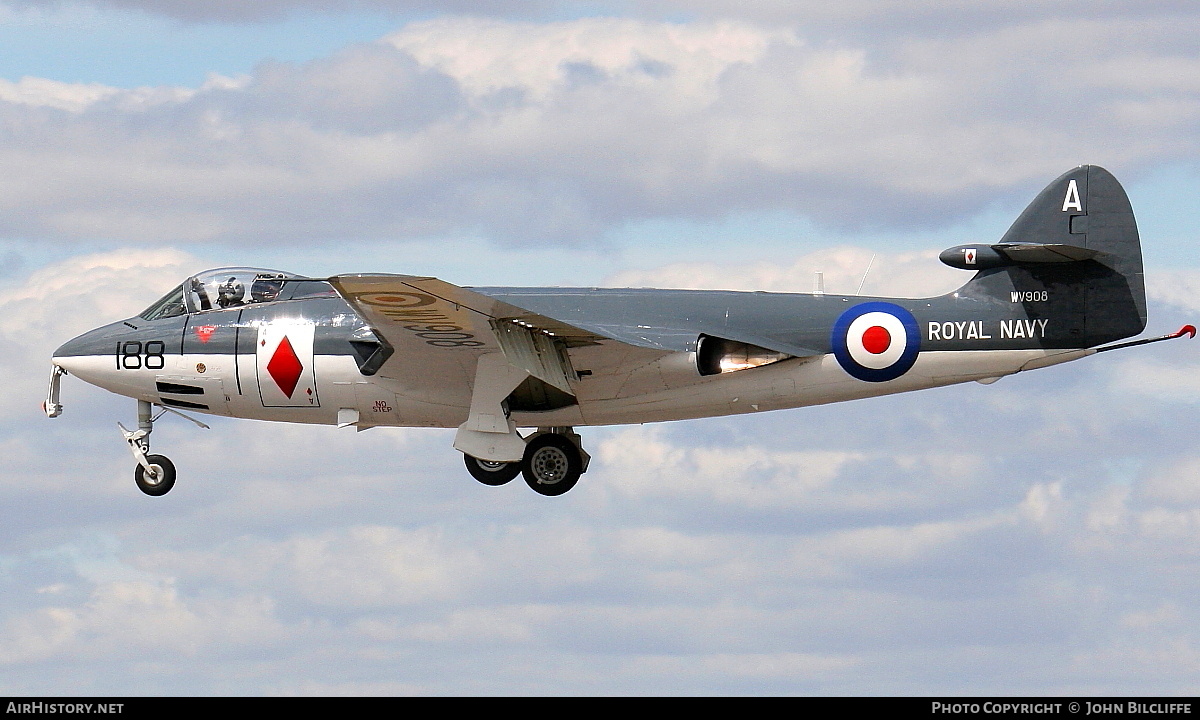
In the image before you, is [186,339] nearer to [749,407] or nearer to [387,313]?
[387,313]

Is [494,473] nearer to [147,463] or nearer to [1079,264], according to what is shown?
[147,463]

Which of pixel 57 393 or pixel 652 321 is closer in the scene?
pixel 652 321

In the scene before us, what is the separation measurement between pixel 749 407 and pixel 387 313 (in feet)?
21.3

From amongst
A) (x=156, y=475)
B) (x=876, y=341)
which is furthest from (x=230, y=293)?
(x=876, y=341)

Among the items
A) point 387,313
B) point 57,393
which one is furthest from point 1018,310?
point 57,393

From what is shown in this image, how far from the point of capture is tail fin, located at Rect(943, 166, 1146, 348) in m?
28.6

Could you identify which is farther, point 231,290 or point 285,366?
point 231,290

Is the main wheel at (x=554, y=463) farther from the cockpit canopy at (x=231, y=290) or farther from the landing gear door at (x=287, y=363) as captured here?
the cockpit canopy at (x=231, y=290)

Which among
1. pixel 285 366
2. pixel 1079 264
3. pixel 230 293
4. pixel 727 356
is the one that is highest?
pixel 230 293

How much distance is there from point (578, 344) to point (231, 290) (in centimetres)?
676

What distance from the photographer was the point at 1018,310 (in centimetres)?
2916

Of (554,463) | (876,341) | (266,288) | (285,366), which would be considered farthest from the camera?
(266,288)

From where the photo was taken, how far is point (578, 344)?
97.8 ft

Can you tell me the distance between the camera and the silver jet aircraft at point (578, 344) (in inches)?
1134
